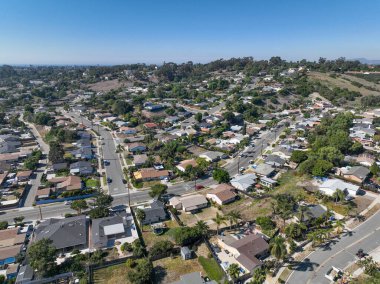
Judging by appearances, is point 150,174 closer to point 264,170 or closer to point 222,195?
point 222,195

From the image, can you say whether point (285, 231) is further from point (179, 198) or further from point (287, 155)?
point (287, 155)

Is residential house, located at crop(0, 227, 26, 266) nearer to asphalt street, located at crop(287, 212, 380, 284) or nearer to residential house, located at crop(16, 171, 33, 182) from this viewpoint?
residential house, located at crop(16, 171, 33, 182)

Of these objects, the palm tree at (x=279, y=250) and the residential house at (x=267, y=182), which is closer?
the palm tree at (x=279, y=250)

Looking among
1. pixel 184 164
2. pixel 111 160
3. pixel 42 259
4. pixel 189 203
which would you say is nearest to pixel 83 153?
pixel 111 160

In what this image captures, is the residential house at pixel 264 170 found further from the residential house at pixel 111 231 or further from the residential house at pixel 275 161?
the residential house at pixel 111 231

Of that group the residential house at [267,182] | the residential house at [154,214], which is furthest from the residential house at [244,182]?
the residential house at [154,214]

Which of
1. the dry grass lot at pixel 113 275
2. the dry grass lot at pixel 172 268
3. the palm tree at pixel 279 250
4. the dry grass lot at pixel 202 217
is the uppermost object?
the palm tree at pixel 279 250
